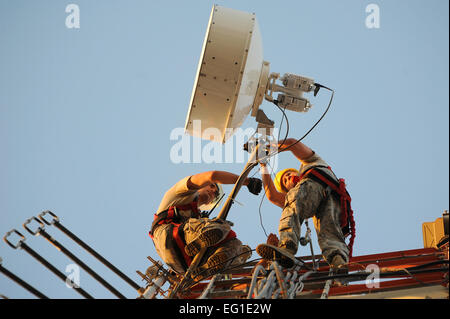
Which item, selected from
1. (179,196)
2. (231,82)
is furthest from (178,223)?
(231,82)

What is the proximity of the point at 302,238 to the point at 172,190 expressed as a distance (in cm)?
196

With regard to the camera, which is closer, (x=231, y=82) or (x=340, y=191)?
(x=231, y=82)

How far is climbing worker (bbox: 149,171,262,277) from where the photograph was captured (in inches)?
239

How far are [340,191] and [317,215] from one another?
1.24 ft

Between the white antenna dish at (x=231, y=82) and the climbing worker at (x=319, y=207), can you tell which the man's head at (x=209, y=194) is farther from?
the white antenna dish at (x=231, y=82)

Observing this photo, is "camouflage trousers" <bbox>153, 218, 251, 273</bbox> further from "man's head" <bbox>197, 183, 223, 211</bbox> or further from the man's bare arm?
the man's bare arm

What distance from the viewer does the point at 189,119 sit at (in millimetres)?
6211

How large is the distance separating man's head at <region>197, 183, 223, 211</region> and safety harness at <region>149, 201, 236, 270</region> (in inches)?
9.6

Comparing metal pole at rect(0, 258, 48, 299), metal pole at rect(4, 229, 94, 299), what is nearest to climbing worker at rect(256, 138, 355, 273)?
metal pole at rect(4, 229, 94, 299)

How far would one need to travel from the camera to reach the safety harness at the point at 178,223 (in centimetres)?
642

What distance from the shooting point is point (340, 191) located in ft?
21.1

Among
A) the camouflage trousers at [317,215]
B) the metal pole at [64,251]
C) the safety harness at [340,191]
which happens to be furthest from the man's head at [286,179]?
the metal pole at [64,251]

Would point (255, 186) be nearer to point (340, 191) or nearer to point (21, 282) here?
point (340, 191)

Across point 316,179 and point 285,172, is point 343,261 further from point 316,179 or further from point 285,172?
point 285,172
